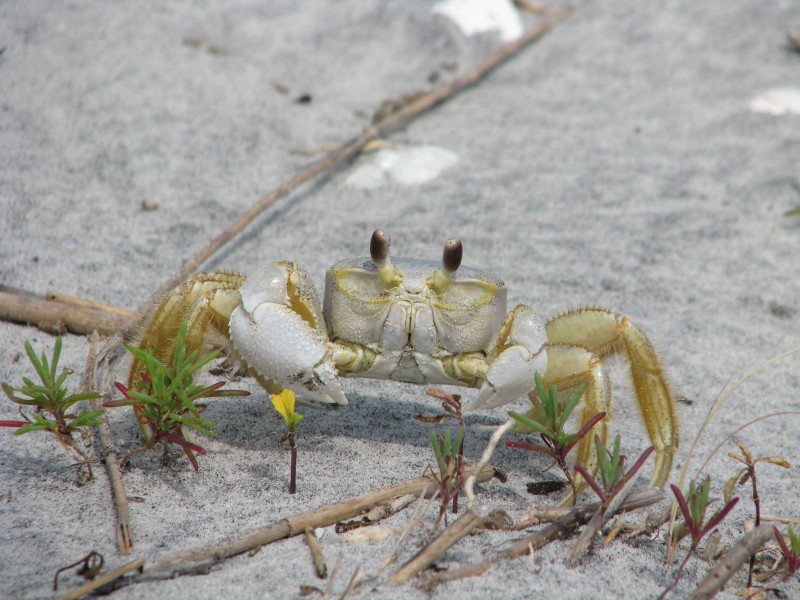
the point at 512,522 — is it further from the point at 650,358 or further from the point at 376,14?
the point at 376,14

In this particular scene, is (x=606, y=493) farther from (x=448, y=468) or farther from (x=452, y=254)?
(x=452, y=254)

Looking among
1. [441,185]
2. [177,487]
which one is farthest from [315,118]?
[177,487]

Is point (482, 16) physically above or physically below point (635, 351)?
above

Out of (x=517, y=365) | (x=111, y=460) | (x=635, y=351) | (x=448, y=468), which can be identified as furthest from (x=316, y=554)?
(x=635, y=351)

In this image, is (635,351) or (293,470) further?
(635,351)

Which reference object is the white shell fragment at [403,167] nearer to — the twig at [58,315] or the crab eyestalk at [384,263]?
the twig at [58,315]

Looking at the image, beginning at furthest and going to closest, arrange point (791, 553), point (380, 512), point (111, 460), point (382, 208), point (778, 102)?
point (778, 102)
point (382, 208)
point (111, 460)
point (380, 512)
point (791, 553)
